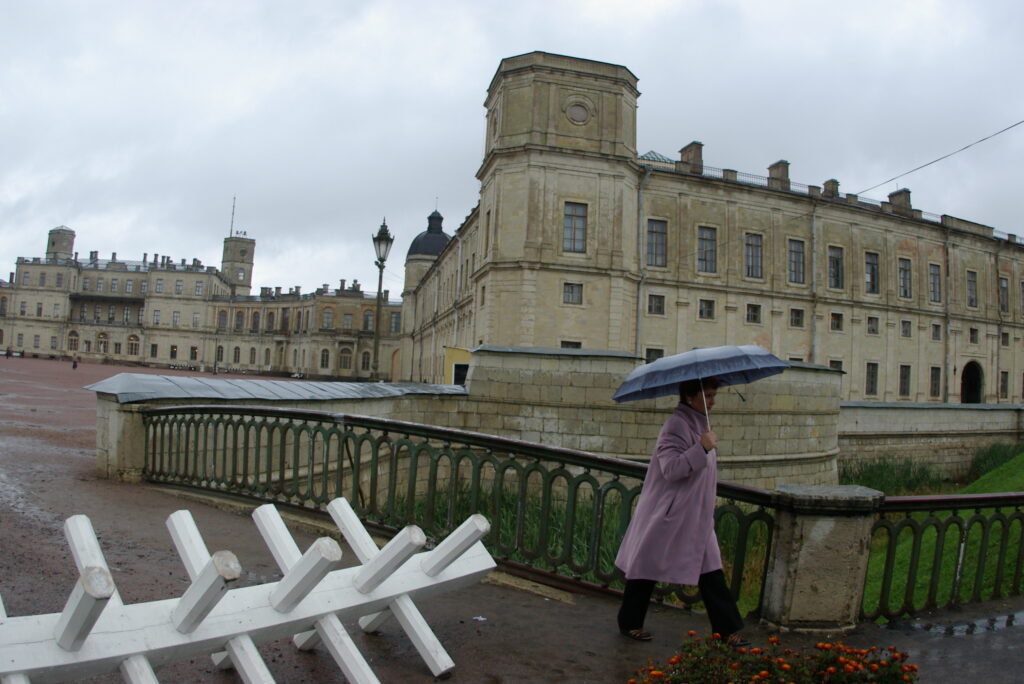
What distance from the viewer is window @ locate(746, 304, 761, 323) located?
37.1 meters

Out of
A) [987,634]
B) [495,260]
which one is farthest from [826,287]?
[987,634]

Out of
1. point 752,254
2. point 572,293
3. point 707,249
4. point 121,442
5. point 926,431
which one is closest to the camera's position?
point 121,442

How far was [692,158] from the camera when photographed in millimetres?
37562

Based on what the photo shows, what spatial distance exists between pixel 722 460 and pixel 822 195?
88.1 feet

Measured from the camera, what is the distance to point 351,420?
658 centimetres

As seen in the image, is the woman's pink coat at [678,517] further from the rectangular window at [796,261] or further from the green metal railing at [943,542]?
the rectangular window at [796,261]

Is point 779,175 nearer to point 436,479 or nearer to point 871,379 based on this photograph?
point 871,379

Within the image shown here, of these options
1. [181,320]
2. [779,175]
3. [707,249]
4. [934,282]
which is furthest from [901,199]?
[181,320]

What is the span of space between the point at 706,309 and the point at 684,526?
3320cm

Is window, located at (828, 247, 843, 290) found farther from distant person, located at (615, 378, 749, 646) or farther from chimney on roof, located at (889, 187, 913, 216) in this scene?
distant person, located at (615, 378, 749, 646)

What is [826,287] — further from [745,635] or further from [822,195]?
[745,635]

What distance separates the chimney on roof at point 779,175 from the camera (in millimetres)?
38438

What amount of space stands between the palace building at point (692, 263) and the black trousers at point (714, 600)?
23.3 metres

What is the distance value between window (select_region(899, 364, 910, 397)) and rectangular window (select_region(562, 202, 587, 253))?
22540 millimetres
